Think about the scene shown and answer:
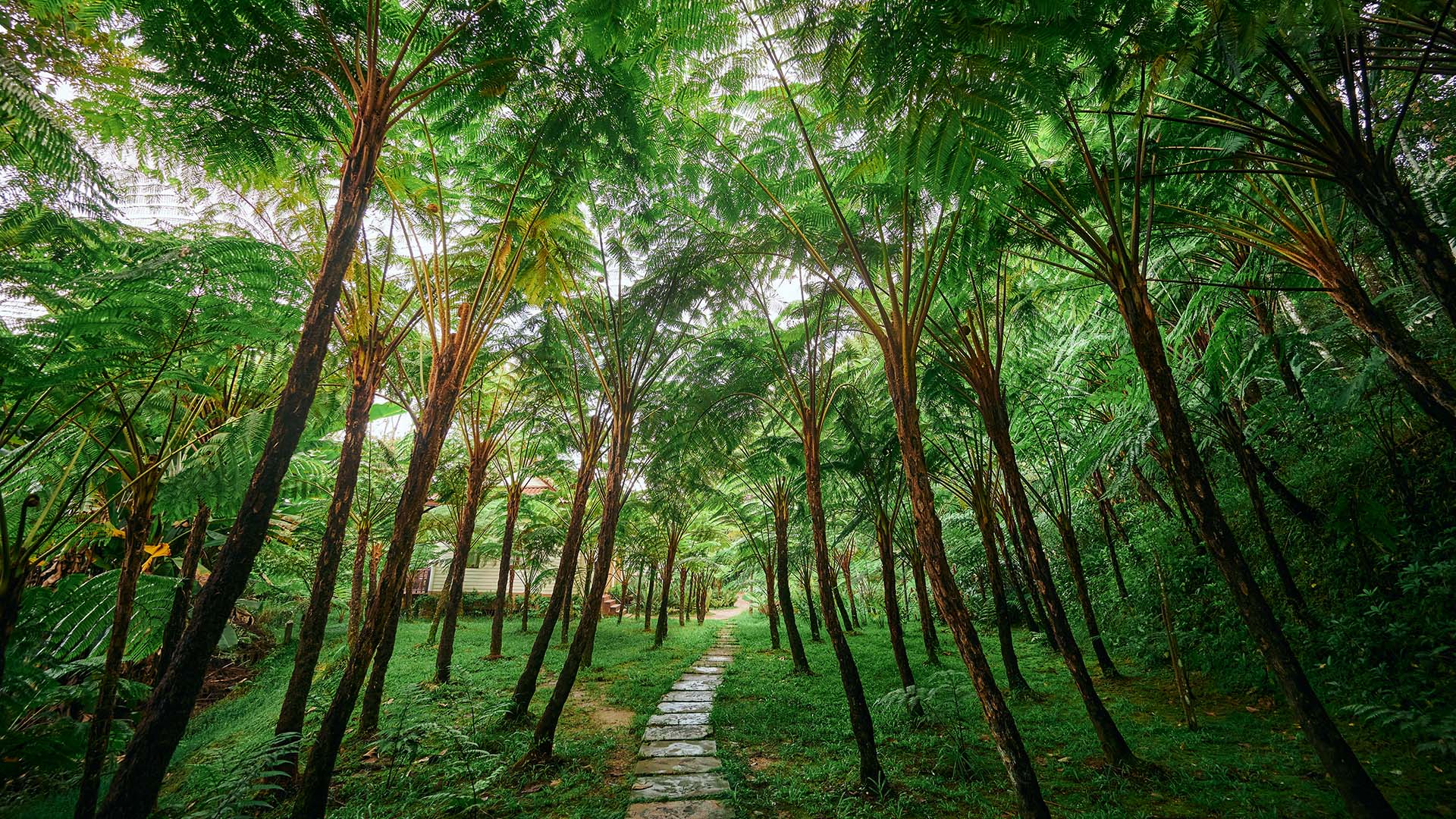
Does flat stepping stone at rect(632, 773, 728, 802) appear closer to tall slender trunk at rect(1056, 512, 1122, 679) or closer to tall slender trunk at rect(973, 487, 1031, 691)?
tall slender trunk at rect(973, 487, 1031, 691)

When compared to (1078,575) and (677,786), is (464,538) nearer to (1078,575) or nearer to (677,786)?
(677,786)

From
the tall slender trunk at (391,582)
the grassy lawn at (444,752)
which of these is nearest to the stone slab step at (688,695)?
the grassy lawn at (444,752)

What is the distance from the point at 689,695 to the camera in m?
8.61

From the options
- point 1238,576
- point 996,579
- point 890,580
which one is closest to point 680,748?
point 890,580

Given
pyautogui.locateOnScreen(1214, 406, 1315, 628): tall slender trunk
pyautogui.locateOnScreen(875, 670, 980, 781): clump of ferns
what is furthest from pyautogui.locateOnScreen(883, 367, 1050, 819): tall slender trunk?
pyautogui.locateOnScreen(1214, 406, 1315, 628): tall slender trunk

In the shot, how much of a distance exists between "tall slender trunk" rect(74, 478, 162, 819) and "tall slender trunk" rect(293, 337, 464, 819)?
1534mm

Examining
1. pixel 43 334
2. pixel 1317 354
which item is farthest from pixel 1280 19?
pixel 43 334

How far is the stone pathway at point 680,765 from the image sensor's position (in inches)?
170

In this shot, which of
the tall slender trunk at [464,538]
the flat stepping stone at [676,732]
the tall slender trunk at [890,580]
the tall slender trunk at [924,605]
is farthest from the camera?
the tall slender trunk at [924,605]

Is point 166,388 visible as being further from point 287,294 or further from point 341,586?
point 341,586

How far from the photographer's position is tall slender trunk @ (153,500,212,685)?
190 inches

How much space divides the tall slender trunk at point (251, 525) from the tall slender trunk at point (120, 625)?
10.4ft

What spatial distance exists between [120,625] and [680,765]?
214 inches

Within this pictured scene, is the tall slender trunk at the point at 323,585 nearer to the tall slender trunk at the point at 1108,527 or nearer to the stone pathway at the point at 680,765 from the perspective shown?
the stone pathway at the point at 680,765
